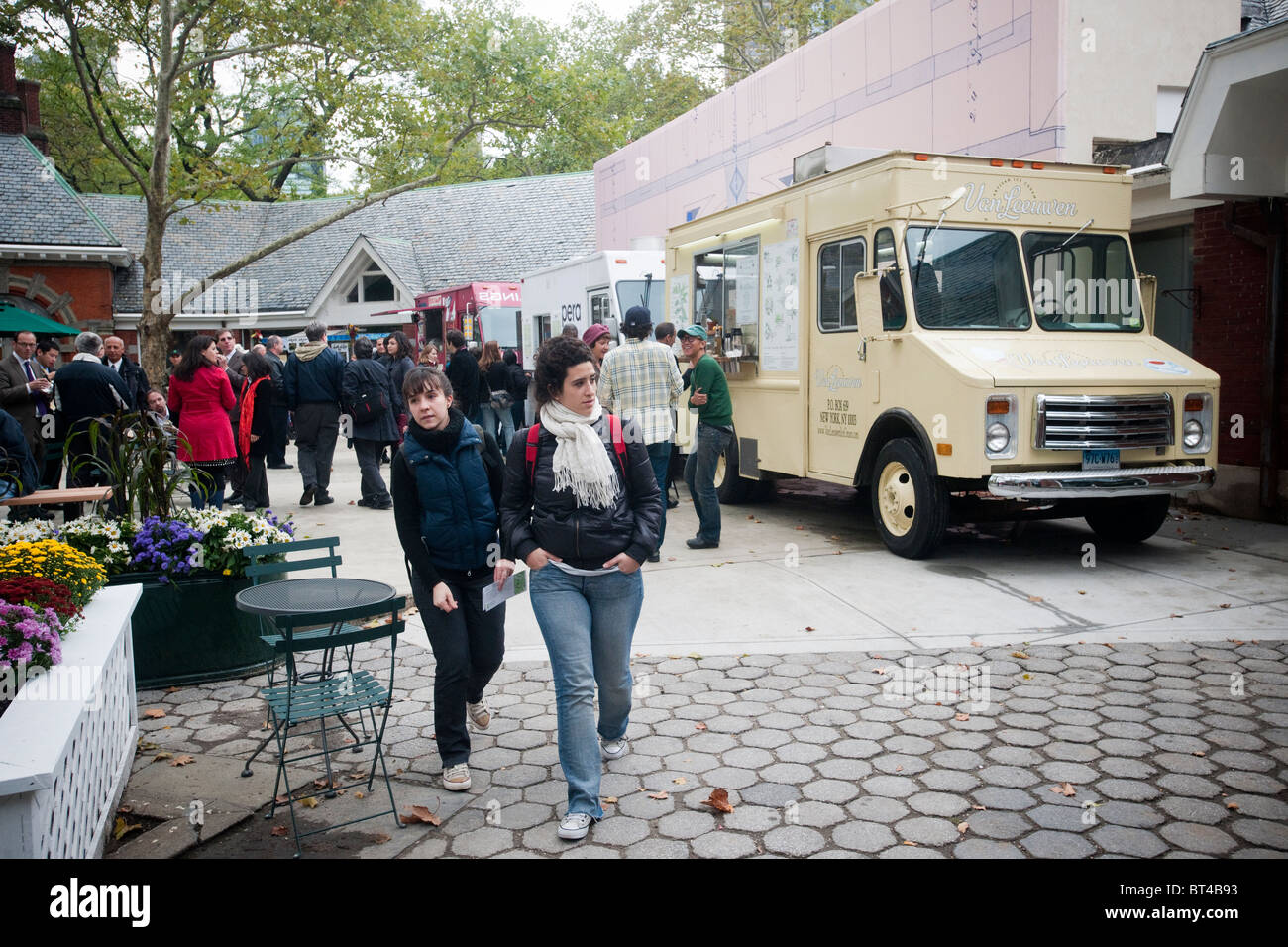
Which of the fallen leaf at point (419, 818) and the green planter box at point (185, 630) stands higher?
the green planter box at point (185, 630)

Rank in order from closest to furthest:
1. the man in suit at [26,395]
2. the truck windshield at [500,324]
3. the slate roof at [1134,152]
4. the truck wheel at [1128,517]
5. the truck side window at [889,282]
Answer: the truck side window at [889,282], the truck wheel at [1128,517], the man in suit at [26,395], the slate roof at [1134,152], the truck windshield at [500,324]

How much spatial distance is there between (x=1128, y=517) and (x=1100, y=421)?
1545mm

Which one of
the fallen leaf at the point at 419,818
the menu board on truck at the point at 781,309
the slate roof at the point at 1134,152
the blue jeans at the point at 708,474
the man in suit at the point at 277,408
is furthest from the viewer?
the man in suit at the point at 277,408

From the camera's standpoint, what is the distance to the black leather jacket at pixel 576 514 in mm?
3867

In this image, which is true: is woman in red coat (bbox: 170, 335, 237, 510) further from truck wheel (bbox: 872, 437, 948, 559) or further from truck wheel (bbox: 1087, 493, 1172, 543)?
truck wheel (bbox: 1087, 493, 1172, 543)

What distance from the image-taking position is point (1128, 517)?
855cm

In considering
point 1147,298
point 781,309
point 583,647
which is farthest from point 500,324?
point 583,647

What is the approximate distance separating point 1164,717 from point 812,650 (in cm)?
189

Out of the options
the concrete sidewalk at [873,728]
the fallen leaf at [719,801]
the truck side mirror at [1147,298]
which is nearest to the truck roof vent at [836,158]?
the truck side mirror at [1147,298]

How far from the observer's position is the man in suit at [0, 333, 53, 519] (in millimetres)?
10055

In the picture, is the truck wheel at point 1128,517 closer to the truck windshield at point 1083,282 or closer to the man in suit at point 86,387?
the truck windshield at point 1083,282

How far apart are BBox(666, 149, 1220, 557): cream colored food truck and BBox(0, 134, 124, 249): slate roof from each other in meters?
22.4

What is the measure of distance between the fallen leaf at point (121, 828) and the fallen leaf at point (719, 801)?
2157 mm

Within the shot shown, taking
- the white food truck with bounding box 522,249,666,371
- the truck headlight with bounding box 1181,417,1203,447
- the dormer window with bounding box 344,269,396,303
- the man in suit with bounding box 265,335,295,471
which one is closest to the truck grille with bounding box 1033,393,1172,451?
the truck headlight with bounding box 1181,417,1203,447
